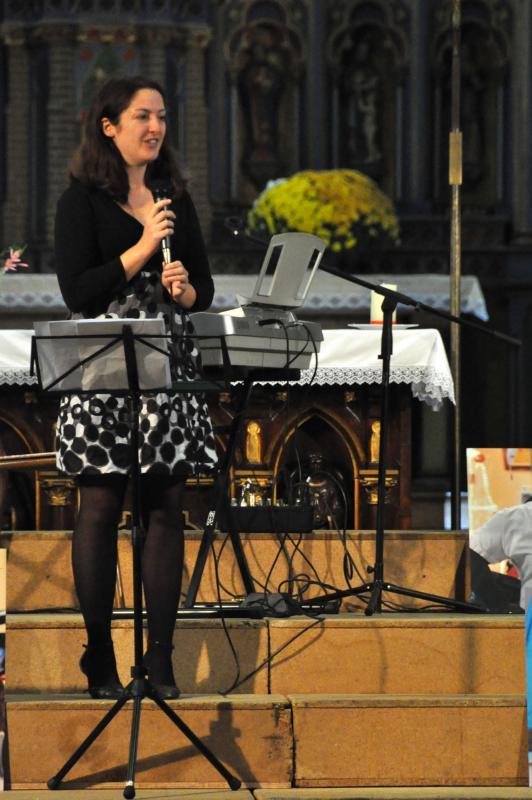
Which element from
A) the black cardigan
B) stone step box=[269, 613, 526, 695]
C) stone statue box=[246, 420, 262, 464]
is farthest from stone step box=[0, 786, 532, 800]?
stone statue box=[246, 420, 262, 464]

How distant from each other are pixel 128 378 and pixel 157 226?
1.11 ft

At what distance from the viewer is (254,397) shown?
5.64 m

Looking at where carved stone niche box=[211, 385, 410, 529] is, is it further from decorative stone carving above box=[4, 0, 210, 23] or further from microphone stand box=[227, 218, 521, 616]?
decorative stone carving above box=[4, 0, 210, 23]

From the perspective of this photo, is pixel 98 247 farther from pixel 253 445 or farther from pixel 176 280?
pixel 253 445

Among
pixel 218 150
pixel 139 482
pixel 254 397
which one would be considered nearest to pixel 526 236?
pixel 218 150

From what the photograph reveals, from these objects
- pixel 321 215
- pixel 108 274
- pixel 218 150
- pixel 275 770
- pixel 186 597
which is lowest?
pixel 275 770

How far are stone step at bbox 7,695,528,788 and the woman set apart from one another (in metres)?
0.11

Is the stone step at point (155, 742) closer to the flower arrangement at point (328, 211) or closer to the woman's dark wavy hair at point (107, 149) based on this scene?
the woman's dark wavy hair at point (107, 149)

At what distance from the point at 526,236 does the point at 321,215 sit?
1.94 m

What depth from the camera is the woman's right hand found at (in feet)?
11.1

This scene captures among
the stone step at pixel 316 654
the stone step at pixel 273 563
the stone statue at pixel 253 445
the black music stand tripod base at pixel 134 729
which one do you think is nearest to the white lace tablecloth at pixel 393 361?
the stone statue at pixel 253 445

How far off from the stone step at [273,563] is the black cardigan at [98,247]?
→ 104cm

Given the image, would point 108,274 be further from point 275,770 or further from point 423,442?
point 423,442

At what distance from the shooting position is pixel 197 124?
927cm
